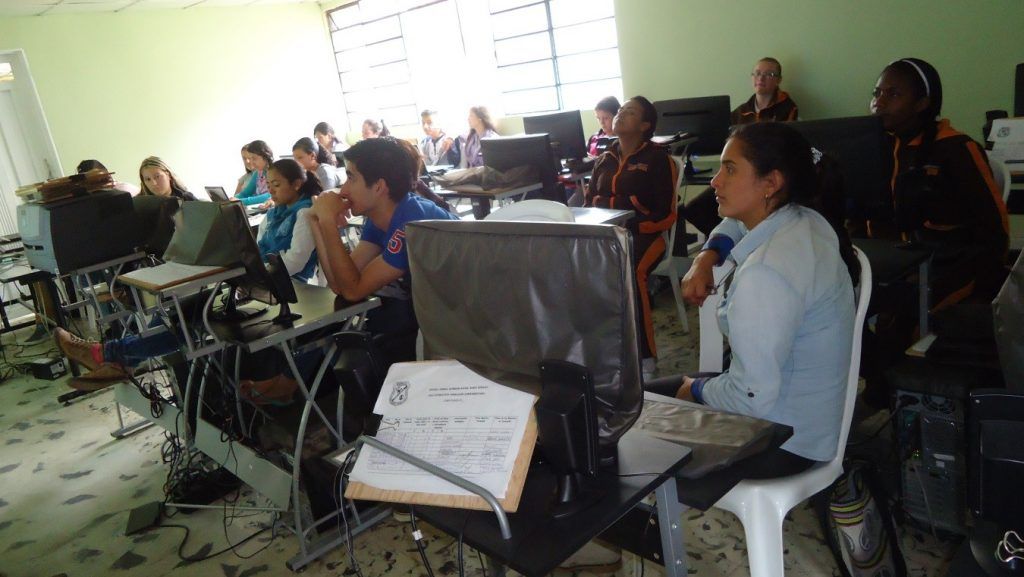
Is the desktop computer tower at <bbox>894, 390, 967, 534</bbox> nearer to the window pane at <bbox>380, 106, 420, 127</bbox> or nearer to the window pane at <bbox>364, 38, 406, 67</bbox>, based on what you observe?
the window pane at <bbox>380, 106, 420, 127</bbox>

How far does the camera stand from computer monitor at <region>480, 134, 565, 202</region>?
432 centimetres

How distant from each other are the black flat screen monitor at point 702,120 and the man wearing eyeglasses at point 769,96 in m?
0.66

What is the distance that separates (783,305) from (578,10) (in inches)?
245

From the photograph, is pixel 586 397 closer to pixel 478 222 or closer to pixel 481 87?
pixel 478 222

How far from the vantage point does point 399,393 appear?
1.11 meters

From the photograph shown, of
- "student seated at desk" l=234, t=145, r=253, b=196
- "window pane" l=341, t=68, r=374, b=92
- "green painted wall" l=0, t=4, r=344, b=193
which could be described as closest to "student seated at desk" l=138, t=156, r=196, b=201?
"student seated at desk" l=234, t=145, r=253, b=196

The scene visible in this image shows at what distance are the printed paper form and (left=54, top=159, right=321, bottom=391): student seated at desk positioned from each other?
5.75 ft

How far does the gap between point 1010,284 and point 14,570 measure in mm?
3102

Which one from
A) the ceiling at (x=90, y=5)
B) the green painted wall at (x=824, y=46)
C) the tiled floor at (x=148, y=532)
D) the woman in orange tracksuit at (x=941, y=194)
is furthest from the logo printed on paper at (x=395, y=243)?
the ceiling at (x=90, y=5)

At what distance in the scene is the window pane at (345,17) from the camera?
9.27 metres

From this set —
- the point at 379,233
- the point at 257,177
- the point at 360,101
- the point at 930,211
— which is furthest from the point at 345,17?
→ the point at 930,211

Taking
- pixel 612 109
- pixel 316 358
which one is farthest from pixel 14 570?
pixel 612 109

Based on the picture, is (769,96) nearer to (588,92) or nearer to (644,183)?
(644,183)

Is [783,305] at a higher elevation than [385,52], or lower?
lower
